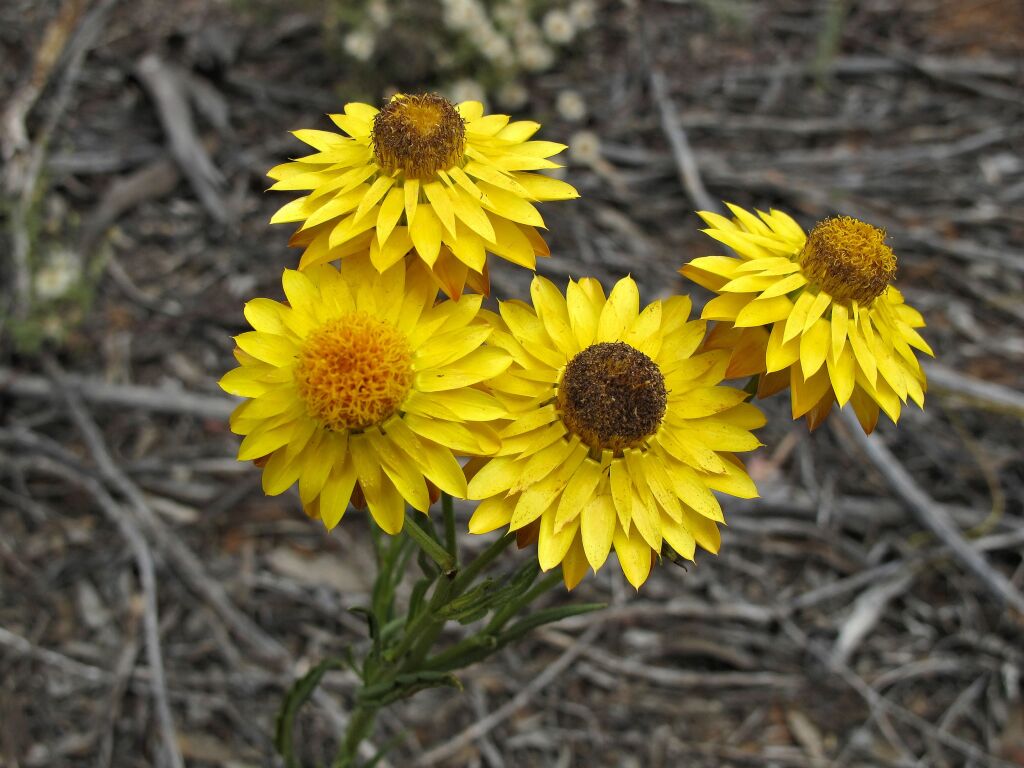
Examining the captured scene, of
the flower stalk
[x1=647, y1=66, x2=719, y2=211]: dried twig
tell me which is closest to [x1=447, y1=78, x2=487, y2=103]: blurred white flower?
[x1=647, y1=66, x2=719, y2=211]: dried twig

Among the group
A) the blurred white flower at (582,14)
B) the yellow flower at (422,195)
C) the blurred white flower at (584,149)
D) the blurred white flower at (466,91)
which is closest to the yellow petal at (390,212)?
the yellow flower at (422,195)

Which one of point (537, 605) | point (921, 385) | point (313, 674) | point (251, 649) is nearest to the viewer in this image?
point (921, 385)

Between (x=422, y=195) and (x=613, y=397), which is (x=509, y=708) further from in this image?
(x=422, y=195)

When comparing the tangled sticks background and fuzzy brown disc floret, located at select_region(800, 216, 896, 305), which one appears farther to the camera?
the tangled sticks background

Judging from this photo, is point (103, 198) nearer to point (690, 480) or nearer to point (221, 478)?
point (221, 478)

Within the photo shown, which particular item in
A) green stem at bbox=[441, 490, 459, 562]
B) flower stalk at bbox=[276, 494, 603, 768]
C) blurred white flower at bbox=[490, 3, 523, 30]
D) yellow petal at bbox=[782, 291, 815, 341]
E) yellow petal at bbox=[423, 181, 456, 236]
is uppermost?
blurred white flower at bbox=[490, 3, 523, 30]

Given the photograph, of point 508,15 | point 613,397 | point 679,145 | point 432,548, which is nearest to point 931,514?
point 679,145

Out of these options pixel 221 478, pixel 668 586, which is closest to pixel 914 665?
pixel 668 586

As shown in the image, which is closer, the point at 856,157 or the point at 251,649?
the point at 251,649

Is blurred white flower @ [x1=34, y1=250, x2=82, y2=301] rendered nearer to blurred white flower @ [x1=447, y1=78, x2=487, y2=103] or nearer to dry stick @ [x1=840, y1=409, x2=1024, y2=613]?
blurred white flower @ [x1=447, y1=78, x2=487, y2=103]
